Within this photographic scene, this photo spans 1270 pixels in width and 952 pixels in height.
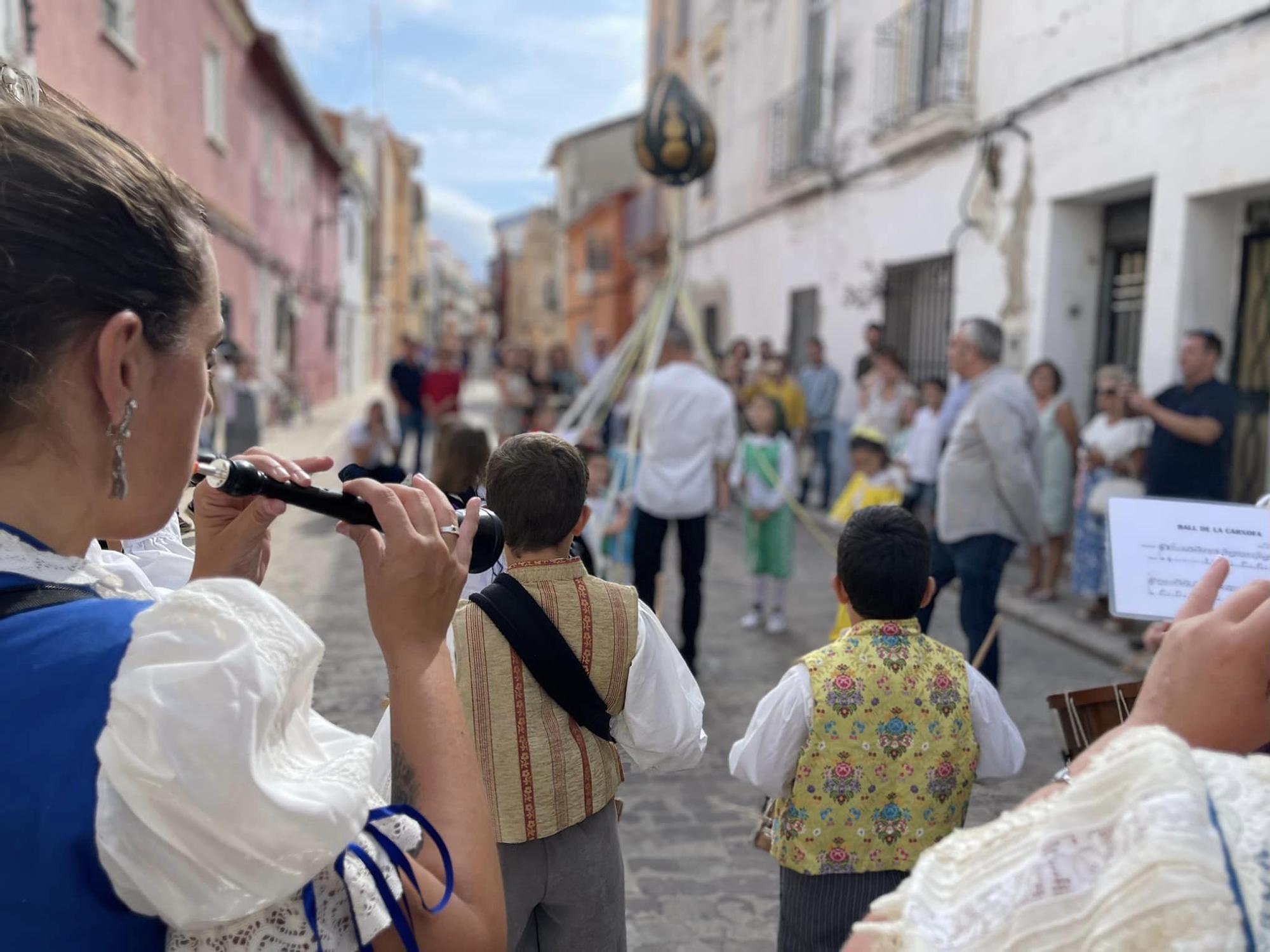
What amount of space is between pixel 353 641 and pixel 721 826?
261cm

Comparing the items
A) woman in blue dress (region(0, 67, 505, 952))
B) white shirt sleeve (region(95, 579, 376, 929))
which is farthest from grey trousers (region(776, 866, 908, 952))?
white shirt sleeve (region(95, 579, 376, 929))

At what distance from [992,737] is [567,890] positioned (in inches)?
37.2

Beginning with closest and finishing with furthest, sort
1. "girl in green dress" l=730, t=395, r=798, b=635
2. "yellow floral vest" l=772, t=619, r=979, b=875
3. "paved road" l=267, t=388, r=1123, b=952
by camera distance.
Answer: "yellow floral vest" l=772, t=619, r=979, b=875 → "paved road" l=267, t=388, r=1123, b=952 → "girl in green dress" l=730, t=395, r=798, b=635

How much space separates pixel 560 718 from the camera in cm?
196

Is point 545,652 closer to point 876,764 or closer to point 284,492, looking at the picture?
point 876,764

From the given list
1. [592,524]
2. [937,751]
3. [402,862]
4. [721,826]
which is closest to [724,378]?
[592,524]

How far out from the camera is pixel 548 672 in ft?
6.29

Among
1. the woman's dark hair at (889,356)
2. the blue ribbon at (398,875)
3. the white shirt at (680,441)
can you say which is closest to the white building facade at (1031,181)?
the woman's dark hair at (889,356)

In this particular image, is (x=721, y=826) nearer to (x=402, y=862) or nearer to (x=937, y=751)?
(x=937, y=751)

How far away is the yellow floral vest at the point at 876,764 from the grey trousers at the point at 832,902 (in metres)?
0.03

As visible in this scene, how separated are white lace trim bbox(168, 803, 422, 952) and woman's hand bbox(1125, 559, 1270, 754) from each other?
745 millimetres

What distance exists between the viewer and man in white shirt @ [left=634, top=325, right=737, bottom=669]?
5.32 m

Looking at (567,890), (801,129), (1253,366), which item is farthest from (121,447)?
(801,129)

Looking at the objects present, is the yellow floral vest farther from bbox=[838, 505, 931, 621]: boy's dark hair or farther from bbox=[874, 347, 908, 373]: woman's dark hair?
bbox=[874, 347, 908, 373]: woman's dark hair
